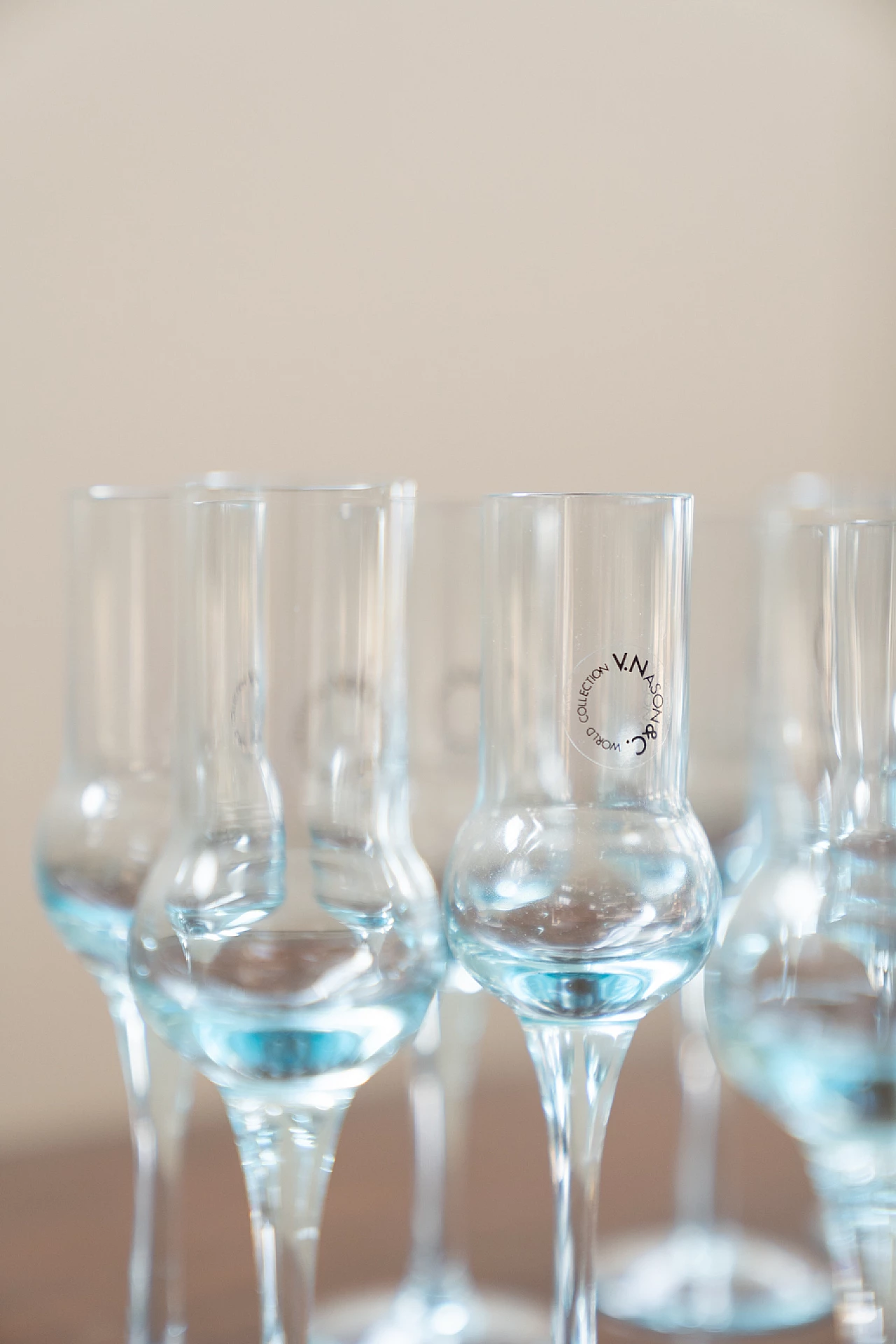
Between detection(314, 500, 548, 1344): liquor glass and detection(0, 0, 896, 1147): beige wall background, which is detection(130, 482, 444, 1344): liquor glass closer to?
detection(314, 500, 548, 1344): liquor glass

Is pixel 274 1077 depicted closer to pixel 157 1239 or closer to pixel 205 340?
pixel 157 1239

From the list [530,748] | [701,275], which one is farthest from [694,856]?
[701,275]

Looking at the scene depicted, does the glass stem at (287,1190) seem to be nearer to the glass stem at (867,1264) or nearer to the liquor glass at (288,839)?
the liquor glass at (288,839)

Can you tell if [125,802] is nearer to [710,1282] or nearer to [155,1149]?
[155,1149]

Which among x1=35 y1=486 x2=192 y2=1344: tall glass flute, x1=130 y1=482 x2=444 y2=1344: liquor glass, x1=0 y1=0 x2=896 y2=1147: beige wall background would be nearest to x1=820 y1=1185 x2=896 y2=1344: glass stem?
x1=130 y1=482 x2=444 y2=1344: liquor glass

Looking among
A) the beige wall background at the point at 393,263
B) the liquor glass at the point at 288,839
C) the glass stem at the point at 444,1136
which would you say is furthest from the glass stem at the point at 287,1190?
the beige wall background at the point at 393,263

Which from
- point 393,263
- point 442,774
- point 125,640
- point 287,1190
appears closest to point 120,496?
point 125,640
